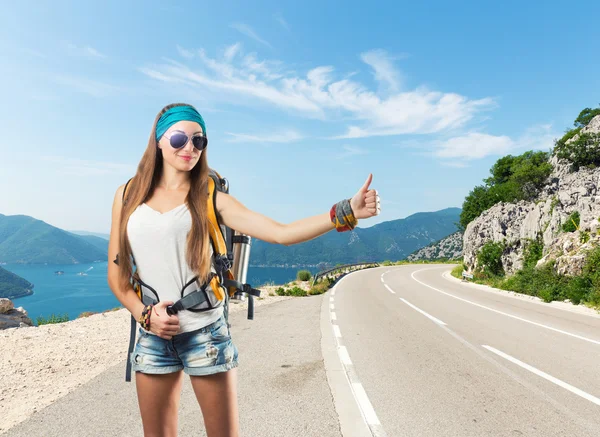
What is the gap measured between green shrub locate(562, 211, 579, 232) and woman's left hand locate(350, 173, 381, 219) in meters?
22.4

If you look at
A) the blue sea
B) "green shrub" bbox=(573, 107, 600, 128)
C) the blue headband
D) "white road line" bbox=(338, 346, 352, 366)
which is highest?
"green shrub" bbox=(573, 107, 600, 128)

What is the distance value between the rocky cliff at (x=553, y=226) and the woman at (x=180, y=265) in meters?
18.0

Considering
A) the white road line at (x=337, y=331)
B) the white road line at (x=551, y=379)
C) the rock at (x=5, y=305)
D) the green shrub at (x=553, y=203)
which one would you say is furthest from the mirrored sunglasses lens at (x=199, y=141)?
the green shrub at (x=553, y=203)

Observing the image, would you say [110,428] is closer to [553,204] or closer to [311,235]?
Result: [311,235]

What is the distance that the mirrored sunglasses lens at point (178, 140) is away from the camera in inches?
74.0

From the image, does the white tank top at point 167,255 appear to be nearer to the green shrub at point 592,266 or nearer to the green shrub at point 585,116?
the green shrub at point 592,266

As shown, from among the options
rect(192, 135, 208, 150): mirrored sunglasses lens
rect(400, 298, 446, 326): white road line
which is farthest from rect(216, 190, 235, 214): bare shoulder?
rect(400, 298, 446, 326): white road line

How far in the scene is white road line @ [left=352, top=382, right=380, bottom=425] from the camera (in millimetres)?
4141

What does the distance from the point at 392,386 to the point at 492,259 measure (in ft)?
84.9

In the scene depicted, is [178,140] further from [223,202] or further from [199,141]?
[223,202]

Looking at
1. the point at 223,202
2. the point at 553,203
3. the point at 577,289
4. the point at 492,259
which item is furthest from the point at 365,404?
the point at 492,259

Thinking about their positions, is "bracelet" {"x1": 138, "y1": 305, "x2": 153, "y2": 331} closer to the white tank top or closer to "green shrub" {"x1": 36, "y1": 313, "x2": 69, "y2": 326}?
the white tank top

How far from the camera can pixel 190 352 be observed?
1.74m

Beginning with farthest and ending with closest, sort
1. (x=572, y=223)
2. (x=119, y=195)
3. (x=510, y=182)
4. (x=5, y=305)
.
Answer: (x=510, y=182) → (x=572, y=223) → (x=5, y=305) → (x=119, y=195)
